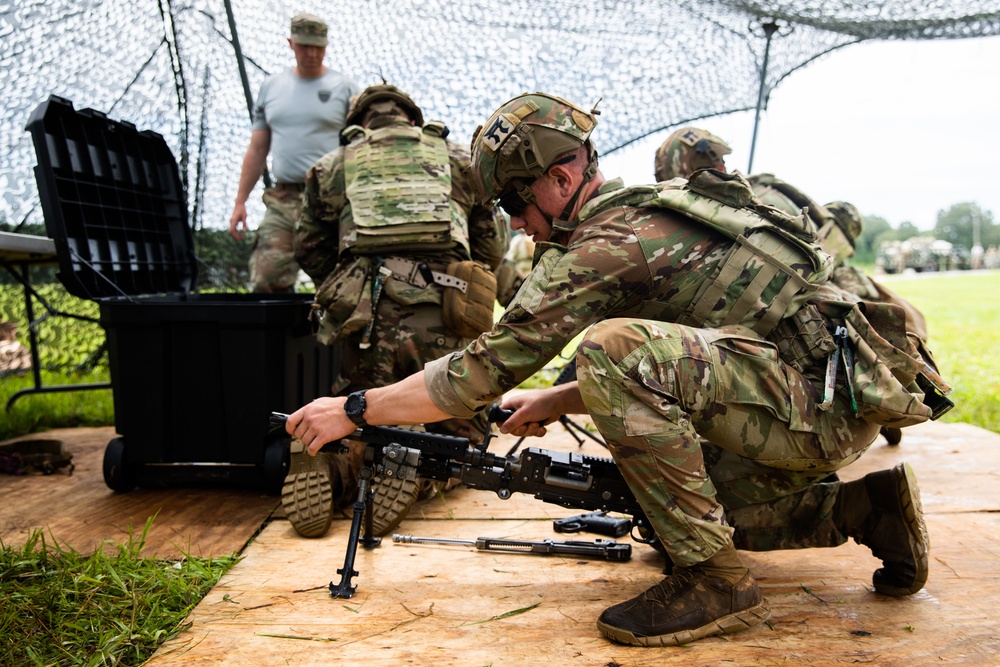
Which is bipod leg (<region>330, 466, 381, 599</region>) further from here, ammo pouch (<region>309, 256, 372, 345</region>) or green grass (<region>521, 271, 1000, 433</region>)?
green grass (<region>521, 271, 1000, 433</region>)

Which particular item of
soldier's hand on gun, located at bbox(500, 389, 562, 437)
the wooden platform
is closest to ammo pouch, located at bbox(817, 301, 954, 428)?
soldier's hand on gun, located at bbox(500, 389, 562, 437)

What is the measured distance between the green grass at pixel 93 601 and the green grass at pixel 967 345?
379 cm

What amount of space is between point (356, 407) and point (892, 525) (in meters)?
1.54

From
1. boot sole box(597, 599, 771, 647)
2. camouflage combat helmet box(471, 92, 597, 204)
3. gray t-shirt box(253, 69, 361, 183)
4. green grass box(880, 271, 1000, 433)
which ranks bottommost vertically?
green grass box(880, 271, 1000, 433)

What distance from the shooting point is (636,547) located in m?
2.92

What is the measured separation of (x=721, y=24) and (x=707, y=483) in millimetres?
4541

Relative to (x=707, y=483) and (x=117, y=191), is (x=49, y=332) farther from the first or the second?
(x=707, y=483)

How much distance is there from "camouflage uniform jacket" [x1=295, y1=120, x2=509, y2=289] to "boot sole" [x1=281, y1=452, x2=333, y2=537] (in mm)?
1067

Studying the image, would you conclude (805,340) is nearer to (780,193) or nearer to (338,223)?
(780,193)

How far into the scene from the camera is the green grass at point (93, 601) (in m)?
2.11

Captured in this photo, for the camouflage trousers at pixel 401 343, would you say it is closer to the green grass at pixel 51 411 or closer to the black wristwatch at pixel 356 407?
the black wristwatch at pixel 356 407

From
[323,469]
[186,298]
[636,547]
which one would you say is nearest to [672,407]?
[636,547]

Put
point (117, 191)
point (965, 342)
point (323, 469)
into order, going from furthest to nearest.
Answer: point (965, 342), point (117, 191), point (323, 469)

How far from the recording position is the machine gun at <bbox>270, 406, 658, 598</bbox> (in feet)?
8.07
